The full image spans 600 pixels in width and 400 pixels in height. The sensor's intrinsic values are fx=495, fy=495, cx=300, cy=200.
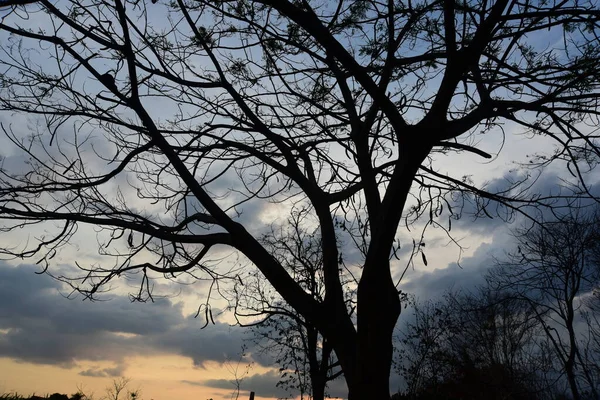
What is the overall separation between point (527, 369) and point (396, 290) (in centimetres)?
1641

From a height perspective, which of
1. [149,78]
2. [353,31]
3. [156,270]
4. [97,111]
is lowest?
[156,270]

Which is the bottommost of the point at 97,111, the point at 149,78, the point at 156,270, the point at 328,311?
the point at 328,311

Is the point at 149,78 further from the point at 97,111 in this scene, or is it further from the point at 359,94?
the point at 359,94

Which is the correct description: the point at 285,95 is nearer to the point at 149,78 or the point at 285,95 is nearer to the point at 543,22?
the point at 149,78

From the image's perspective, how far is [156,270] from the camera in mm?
5402

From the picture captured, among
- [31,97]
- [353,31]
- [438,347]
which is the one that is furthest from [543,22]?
[438,347]

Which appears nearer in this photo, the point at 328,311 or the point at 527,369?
the point at 328,311

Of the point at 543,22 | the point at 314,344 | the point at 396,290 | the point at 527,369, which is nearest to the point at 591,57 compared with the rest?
the point at 543,22

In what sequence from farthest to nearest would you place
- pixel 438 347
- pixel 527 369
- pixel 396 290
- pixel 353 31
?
pixel 527 369 → pixel 438 347 → pixel 353 31 → pixel 396 290

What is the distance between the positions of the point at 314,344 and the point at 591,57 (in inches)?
305

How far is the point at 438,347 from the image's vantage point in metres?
14.5

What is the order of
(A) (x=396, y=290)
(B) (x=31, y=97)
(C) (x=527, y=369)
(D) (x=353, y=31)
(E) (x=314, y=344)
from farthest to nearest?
1. (C) (x=527, y=369)
2. (E) (x=314, y=344)
3. (D) (x=353, y=31)
4. (B) (x=31, y=97)
5. (A) (x=396, y=290)

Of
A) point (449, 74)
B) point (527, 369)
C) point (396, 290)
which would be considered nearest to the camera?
point (449, 74)

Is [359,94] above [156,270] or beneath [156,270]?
above
